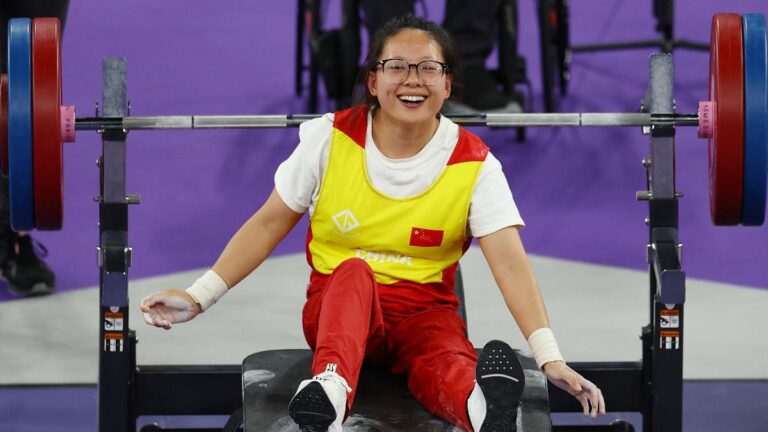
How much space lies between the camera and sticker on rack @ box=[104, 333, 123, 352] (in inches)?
121

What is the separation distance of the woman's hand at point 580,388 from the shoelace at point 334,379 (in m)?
0.41

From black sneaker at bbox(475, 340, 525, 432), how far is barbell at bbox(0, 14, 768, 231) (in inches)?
27.8

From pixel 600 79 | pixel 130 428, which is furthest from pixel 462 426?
pixel 600 79

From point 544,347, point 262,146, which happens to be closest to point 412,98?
point 544,347

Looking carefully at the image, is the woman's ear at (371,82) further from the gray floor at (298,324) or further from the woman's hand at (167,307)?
the gray floor at (298,324)

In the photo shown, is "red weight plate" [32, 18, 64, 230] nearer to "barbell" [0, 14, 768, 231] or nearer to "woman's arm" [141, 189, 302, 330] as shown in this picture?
"barbell" [0, 14, 768, 231]

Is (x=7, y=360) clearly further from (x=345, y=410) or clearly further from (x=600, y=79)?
(x=600, y=79)

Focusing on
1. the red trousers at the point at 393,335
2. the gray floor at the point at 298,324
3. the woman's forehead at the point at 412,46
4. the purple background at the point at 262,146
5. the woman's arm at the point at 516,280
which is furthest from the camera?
the purple background at the point at 262,146

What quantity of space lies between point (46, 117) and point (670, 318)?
1.45 metres

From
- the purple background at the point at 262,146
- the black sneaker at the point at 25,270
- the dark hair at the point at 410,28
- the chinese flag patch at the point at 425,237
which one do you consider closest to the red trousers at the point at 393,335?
the chinese flag patch at the point at 425,237

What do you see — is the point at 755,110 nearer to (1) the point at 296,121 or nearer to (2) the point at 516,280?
(2) the point at 516,280

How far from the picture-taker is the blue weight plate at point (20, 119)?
2.92 metres

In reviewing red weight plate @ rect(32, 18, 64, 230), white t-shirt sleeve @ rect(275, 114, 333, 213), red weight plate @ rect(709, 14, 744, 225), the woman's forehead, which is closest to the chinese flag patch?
white t-shirt sleeve @ rect(275, 114, 333, 213)

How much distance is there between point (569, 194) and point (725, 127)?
2615 mm
